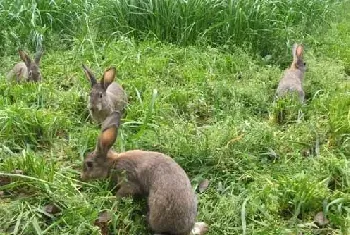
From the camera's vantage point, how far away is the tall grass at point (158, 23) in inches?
268

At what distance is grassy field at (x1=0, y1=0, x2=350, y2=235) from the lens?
150 inches

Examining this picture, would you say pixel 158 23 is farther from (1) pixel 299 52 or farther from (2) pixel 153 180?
(2) pixel 153 180

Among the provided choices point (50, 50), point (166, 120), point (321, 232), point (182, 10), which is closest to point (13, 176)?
point (166, 120)

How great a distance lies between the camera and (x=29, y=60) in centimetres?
577

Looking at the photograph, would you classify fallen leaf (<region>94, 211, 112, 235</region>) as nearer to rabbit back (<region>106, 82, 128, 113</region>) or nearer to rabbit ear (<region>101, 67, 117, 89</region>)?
rabbit back (<region>106, 82, 128, 113</region>)

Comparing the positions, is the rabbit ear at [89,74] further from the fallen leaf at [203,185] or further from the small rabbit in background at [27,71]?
the fallen leaf at [203,185]

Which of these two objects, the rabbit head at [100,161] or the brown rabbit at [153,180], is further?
the rabbit head at [100,161]

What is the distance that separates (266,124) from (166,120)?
0.79 m

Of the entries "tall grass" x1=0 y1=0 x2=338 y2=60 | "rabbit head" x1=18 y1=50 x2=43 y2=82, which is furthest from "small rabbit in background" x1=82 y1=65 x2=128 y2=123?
"tall grass" x1=0 y1=0 x2=338 y2=60

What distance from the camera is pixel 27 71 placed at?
5758 millimetres

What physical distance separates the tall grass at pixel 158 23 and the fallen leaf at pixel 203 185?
278 cm

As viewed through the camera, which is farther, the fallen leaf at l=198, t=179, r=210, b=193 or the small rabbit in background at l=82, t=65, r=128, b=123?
the small rabbit in background at l=82, t=65, r=128, b=123

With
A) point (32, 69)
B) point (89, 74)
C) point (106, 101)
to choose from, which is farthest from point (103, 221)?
point (32, 69)

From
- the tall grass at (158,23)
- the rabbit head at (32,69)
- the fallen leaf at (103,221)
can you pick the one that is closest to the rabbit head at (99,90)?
the rabbit head at (32,69)
